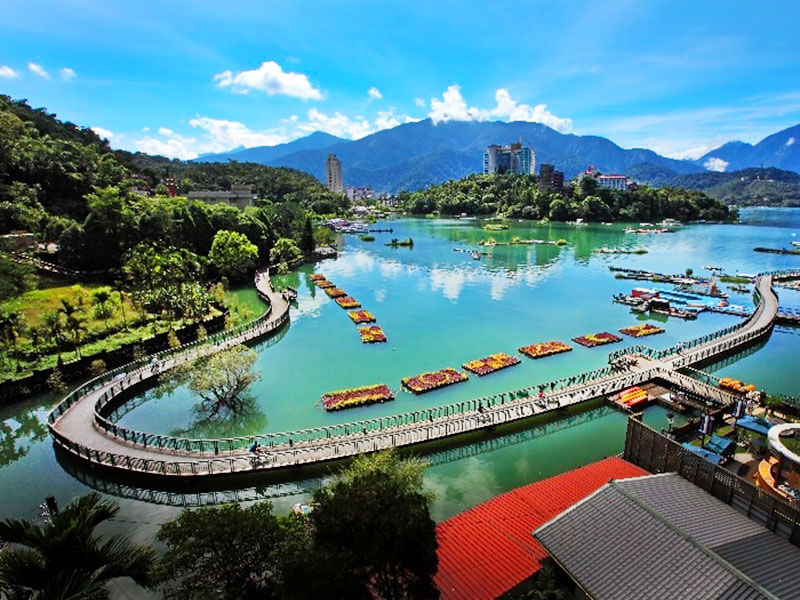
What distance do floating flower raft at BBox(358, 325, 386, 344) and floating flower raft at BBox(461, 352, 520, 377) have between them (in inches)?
401

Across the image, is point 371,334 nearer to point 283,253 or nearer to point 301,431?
point 301,431

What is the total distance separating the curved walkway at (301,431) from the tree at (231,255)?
Answer: 3131 centimetres

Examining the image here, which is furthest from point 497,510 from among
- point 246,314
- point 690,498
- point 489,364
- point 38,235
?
point 38,235

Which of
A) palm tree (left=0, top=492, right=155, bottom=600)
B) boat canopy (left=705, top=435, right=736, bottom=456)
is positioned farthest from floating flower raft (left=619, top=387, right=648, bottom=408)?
palm tree (left=0, top=492, right=155, bottom=600)

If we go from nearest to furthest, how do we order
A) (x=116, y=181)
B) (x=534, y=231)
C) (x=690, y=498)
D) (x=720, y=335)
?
(x=690, y=498)
(x=720, y=335)
(x=116, y=181)
(x=534, y=231)

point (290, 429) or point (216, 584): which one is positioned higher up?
point (216, 584)

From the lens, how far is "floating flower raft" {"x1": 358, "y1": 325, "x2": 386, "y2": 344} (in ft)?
146

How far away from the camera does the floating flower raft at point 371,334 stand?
4444 cm

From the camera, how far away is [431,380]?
34.7m

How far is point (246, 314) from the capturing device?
52.3 m

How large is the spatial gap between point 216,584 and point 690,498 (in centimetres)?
1482

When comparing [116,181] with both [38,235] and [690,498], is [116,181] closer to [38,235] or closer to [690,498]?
[38,235]

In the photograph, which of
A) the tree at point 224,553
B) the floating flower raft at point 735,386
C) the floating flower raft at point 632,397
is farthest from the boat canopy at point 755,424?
the tree at point 224,553

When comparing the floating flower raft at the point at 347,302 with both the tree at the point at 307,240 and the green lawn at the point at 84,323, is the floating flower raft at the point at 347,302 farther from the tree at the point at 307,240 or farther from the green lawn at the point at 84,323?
the tree at the point at 307,240
